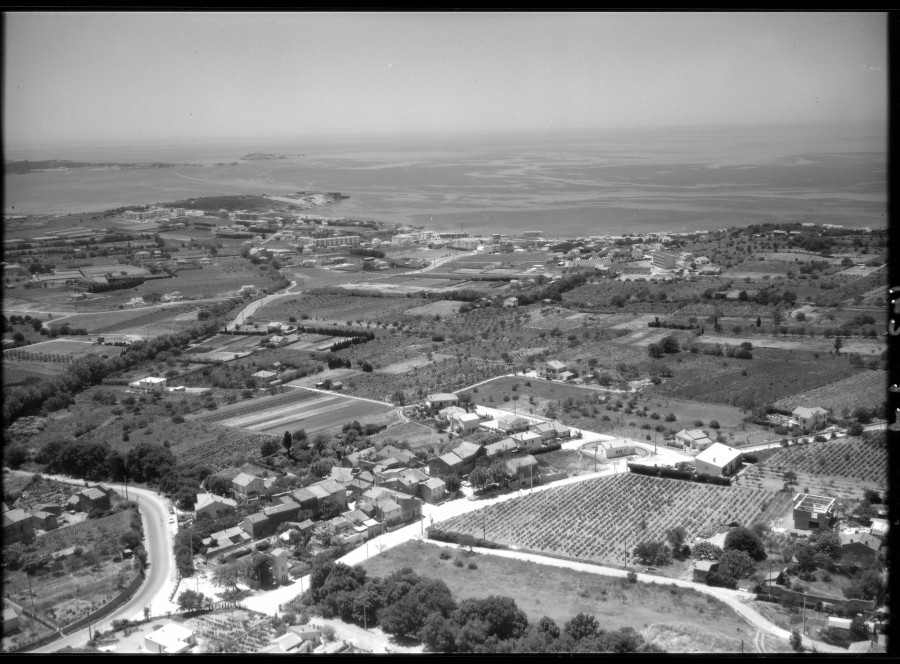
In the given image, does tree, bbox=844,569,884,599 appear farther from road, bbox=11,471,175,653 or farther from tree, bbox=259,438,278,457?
tree, bbox=259,438,278,457

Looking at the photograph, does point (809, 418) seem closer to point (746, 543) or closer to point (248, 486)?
point (746, 543)

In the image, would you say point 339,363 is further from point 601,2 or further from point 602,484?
point 601,2

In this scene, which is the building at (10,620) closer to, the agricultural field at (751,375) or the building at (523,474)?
the building at (523,474)

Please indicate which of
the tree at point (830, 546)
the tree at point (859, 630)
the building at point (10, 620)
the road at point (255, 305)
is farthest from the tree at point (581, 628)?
the road at point (255, 305)

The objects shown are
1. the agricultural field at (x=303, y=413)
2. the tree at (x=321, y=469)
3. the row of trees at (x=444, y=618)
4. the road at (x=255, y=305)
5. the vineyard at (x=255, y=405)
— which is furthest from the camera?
the road at (x=255, y=305)

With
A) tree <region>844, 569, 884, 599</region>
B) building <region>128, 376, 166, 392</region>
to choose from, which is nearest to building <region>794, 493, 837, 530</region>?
tree <region>844, 569, 884, 599</region>

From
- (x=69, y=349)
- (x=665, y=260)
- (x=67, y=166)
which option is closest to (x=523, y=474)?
(x=69, y=349)

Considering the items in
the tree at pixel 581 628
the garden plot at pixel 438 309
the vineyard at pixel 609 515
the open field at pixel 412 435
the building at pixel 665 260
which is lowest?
the vineyard at pixel 609 515
